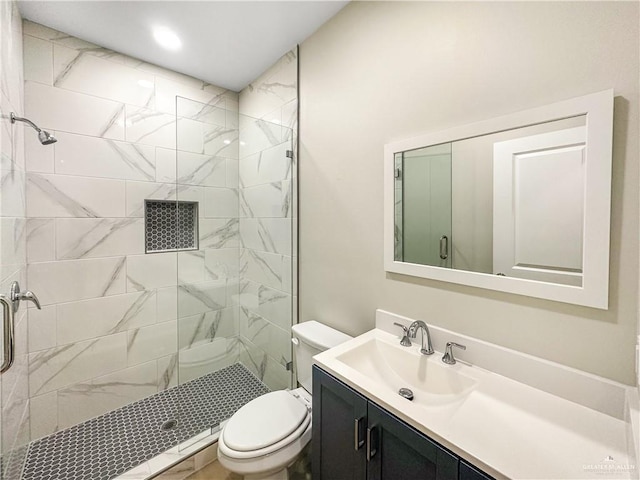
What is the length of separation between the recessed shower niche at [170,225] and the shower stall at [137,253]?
0.01m

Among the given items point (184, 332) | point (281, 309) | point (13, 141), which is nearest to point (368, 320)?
point (281, 309)

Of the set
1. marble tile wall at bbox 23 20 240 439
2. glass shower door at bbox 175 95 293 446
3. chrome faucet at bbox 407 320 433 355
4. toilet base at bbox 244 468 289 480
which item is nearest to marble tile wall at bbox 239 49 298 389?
glass shower door at bbox 175 95 293 446

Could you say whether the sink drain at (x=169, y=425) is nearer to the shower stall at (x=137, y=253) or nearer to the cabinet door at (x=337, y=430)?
the shower stall at (x=137, y=253)

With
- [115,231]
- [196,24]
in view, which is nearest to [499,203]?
[196,24]

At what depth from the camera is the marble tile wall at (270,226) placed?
2.08m

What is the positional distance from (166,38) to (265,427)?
2502 mm

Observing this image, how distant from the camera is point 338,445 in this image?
1.09 m

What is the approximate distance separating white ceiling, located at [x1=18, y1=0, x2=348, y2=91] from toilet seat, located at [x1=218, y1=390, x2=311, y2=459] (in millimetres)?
2288

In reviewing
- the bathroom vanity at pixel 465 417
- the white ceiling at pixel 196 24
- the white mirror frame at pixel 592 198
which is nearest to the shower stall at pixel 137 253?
the white ceiling at pixel 196 24

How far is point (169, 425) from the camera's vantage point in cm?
190

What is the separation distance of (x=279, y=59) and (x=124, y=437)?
114 inches

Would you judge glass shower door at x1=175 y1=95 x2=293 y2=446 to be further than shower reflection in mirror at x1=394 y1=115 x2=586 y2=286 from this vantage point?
Yes

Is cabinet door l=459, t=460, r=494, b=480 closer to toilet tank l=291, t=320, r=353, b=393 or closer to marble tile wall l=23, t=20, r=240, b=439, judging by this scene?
toilet tank l=291, t=320, r=353, b=393

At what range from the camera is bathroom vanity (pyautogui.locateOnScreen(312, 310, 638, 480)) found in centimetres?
70
